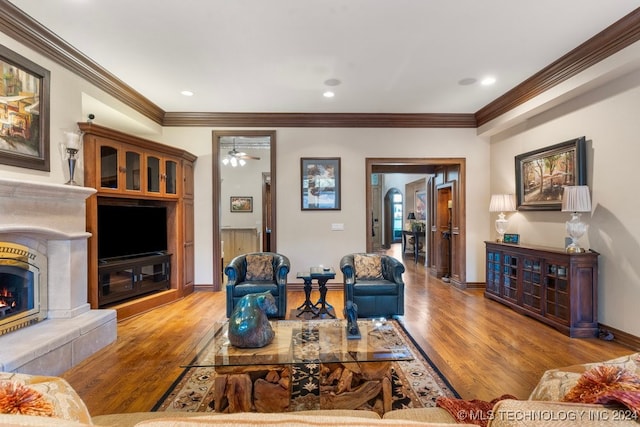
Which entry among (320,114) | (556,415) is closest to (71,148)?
(320,114)

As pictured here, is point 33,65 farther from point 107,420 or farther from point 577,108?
point 577,108

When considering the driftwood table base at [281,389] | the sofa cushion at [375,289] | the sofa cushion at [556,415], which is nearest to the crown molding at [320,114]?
the sofa cushion at [375,289]

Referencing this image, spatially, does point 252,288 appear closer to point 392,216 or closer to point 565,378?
point 565,378

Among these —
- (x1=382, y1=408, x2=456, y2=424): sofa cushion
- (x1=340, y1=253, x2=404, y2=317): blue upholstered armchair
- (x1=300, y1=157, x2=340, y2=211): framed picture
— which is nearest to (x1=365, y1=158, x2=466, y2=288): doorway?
(x1=300, y1=157, x2=340, y2=211): framed picture

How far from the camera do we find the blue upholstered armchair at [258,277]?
12.3ft

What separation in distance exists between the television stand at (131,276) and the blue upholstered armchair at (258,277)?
1295 mm

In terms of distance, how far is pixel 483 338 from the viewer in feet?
10.6

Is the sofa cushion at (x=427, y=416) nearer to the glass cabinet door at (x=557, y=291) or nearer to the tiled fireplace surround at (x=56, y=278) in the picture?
the tiled fireplace surround at (x=56, y=278)

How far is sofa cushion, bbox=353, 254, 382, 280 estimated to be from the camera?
4102 mm

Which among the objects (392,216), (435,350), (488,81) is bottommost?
(435,350)

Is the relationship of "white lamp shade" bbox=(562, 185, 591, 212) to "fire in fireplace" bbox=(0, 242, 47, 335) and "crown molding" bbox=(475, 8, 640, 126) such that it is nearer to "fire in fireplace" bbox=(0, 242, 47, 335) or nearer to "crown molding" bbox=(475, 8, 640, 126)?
"crown molding" bbox=(475, 8, 640, 126)

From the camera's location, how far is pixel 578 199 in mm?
3316

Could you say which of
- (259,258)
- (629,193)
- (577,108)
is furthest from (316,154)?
(629,193)

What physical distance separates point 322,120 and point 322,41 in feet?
7.31
